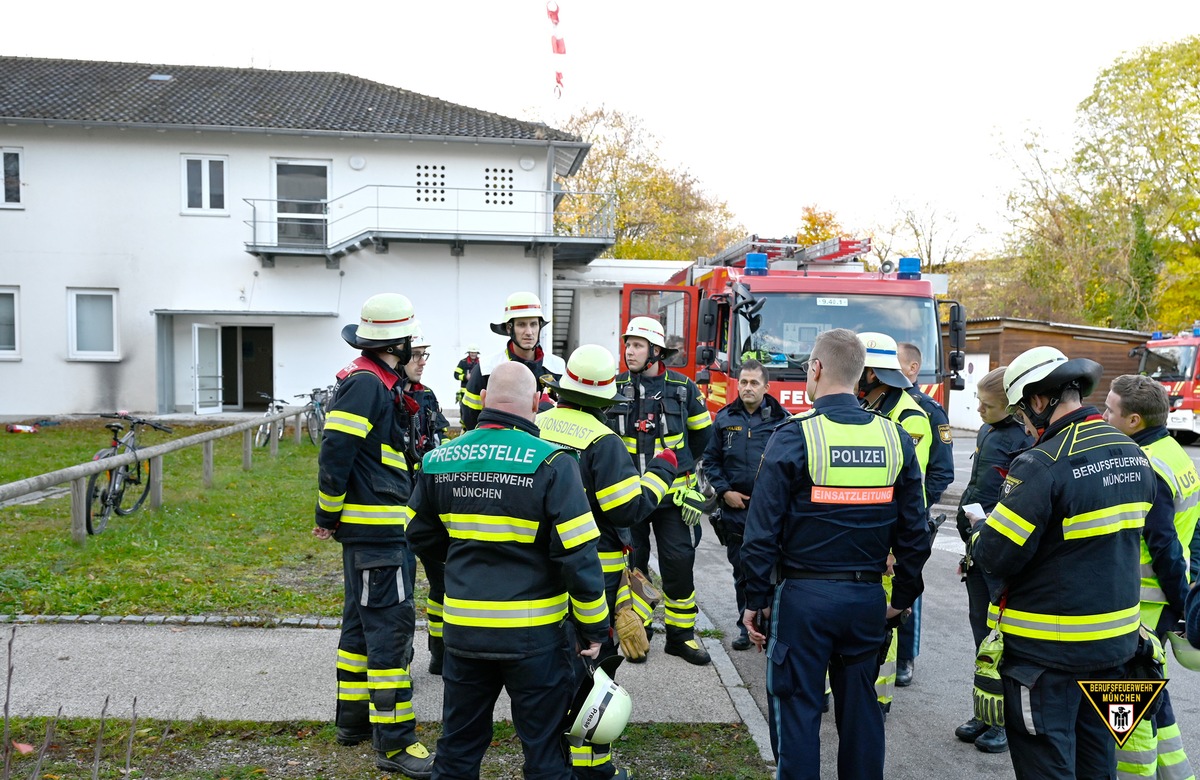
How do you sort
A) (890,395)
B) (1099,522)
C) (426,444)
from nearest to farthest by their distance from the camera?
(1099,522) → (890,395) → (426,444)

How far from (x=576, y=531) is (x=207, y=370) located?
72.8 feet

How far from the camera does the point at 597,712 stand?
348cm

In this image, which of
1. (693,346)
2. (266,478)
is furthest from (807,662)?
(266,478)

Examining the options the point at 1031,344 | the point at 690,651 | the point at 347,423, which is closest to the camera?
the point at 347,423

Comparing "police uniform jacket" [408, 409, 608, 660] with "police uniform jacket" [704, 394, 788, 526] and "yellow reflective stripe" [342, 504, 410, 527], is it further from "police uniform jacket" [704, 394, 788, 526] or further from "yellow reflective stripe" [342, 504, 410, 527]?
"police uniform jacket" [704, 394, 788, 526]

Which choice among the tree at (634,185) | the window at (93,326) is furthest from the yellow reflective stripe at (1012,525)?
the tree at (634,185)

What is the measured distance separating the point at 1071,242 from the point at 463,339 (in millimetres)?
25288

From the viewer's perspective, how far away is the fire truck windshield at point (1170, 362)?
71.0 ft

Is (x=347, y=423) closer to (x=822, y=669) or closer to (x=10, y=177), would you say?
(x=822, y=669)

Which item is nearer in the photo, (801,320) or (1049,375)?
(1049,375)

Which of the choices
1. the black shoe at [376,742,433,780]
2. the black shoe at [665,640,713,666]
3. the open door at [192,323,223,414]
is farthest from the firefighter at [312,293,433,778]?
the open door at [192,323,223,414]

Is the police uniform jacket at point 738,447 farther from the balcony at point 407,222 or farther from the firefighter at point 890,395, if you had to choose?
the balcony at point 407,222

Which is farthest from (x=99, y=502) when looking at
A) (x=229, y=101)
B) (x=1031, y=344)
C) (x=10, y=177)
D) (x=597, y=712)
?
(x=1031, y=344)

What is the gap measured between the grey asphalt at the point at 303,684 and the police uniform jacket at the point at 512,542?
5.85ft
